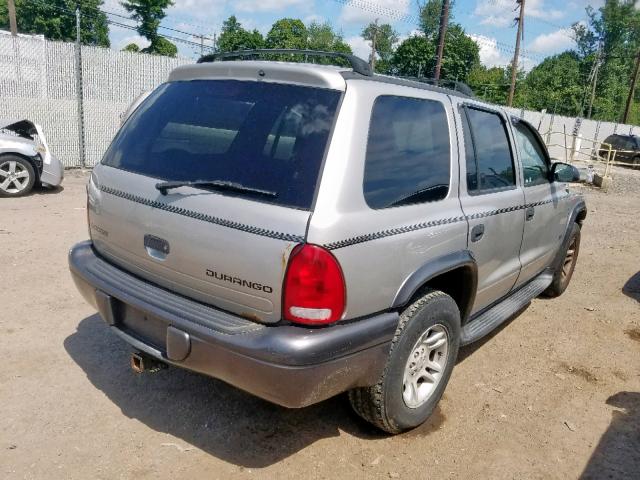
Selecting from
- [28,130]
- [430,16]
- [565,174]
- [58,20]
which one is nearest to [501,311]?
[565,174]

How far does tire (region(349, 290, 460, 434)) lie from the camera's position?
276 cm

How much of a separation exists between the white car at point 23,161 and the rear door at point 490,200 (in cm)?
696

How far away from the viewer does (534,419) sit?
340cm

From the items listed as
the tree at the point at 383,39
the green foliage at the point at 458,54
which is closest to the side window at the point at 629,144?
the green foliage at the point at 458,54

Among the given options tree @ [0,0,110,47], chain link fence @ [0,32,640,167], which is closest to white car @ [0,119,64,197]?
chain link fence @ [0,32,640,167]

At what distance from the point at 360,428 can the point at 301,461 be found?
451 mm

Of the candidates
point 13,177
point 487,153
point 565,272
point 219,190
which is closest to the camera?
point 219,190

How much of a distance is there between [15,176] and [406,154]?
7.09 m

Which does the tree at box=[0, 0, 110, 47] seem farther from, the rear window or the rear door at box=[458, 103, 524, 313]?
the rear door at box=[458, 103, 524, 313]

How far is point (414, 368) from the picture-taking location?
305cm

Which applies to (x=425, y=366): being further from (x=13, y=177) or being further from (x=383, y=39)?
(x=383, y=39)

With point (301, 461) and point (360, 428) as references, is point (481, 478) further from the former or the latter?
point (301, 461)

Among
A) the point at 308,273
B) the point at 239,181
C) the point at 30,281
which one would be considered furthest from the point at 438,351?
the point at 30,281

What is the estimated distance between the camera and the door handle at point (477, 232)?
3.19 metres
